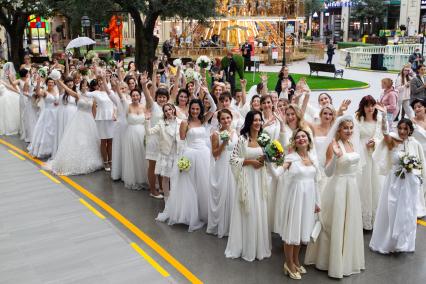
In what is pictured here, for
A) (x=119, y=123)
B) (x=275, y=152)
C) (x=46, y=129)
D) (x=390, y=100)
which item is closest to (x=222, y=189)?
(x=275, y=152)

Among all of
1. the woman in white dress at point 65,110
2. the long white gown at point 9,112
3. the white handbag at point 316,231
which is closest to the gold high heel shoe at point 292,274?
the white handbag at point 316,231

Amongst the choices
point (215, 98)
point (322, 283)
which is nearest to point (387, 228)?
point (322, 283)

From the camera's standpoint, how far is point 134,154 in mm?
11047

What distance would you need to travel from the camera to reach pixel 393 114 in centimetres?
1410

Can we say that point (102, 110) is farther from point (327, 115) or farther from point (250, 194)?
point (250, 194)

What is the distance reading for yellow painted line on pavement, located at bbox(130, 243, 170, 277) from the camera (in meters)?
7.20

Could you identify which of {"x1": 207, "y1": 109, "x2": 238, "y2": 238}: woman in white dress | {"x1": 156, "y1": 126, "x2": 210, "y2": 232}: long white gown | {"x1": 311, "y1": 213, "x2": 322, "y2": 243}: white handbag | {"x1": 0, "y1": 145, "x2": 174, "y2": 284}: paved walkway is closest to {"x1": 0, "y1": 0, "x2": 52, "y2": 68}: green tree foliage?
{"x1": 0, "y1": 145, "x2": 174, "y2": 284}: paved walkway

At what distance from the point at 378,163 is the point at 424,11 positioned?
201 ft

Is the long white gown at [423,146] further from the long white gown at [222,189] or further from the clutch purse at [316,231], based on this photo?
the long white gown at [222,189]

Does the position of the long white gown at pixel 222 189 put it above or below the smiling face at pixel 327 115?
below

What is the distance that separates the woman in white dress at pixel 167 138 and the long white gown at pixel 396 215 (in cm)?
374

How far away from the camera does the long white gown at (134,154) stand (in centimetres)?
1093

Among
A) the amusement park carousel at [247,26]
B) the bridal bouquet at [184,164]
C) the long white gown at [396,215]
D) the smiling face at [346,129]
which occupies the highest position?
the amusement park carousel at [247,26]

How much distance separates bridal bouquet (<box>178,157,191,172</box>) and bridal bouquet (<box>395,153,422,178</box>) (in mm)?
3398
